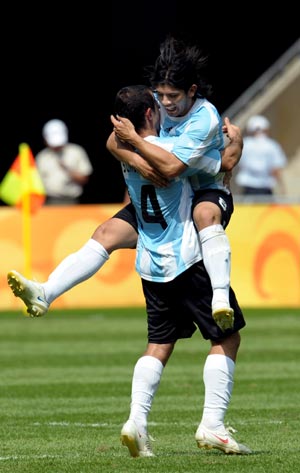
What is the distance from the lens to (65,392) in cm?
1239

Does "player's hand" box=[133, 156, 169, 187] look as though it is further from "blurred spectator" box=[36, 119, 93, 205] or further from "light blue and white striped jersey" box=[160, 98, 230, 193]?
"blurred spectator" box=[36, 119, 93, 205]

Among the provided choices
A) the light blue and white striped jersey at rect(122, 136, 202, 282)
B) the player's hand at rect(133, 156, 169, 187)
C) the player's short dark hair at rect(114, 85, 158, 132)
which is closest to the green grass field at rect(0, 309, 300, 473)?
the light blue and white striped jersey at rect(122, 136, 202, 282)

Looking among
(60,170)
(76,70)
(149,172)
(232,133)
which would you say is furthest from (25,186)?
(149,172)

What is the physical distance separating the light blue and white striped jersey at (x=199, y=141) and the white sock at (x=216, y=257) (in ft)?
1.12

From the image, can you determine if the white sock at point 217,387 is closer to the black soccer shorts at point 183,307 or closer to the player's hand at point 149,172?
the black soccer shorts at point 183,307

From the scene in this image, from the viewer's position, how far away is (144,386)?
8.83m

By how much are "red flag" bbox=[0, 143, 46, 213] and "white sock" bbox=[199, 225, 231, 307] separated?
1326 cm

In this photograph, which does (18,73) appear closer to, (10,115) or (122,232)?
(10,115)

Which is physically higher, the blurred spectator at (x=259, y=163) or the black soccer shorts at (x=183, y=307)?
the black soccer shorts at (x=183, y=307)

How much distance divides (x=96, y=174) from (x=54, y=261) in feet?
Answer: 34.6

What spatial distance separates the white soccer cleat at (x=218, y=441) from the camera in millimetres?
8703

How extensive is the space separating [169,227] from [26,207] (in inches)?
518

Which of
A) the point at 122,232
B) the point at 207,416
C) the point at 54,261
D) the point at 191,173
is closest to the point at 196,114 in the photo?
the point at 191,173

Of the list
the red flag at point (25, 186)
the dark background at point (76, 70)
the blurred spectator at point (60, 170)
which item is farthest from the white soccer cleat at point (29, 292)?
the dark background at point (76, 70)
